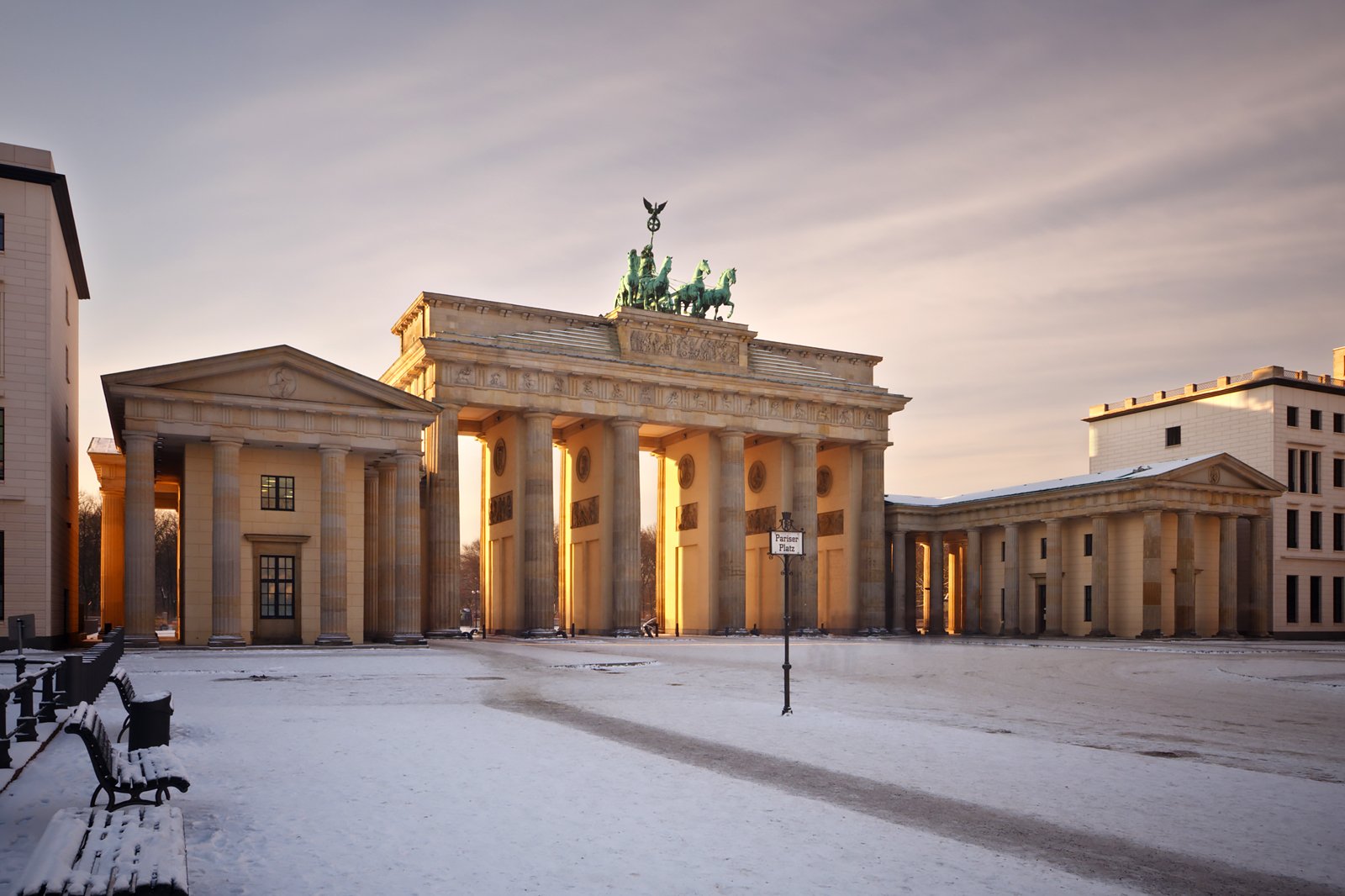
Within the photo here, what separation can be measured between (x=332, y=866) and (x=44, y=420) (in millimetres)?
33822

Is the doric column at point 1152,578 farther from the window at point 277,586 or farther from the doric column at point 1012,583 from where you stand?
the window at point 277,586

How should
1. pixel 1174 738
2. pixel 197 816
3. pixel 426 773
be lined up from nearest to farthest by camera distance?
pixel 197 816, pixel 426 773, pixel 1174 738

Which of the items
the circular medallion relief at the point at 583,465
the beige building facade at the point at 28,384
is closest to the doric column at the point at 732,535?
the circular medallion relief at the point at 583,465

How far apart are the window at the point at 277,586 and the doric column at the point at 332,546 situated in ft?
5.10

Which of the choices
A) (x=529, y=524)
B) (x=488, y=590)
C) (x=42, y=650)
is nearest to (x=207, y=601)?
(x=42, y=650)

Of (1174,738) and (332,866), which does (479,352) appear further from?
(332,866)

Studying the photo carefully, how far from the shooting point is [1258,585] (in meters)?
66.9

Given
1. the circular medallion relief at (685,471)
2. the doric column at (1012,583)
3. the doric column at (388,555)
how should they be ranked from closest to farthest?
the doric column at (388,555) < the doric column at (1012,583) < the circular medallion relief at (685,471)

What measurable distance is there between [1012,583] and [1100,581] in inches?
299

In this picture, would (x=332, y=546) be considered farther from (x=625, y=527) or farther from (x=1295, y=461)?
(x=1295, y=461)

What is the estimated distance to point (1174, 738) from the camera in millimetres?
16609

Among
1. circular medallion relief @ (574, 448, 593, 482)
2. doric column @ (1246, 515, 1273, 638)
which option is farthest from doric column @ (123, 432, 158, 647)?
doric column @ (1246, 515, 1273, 638)

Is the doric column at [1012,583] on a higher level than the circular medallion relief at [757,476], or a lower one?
lower

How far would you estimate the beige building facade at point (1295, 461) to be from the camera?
74.1 m
